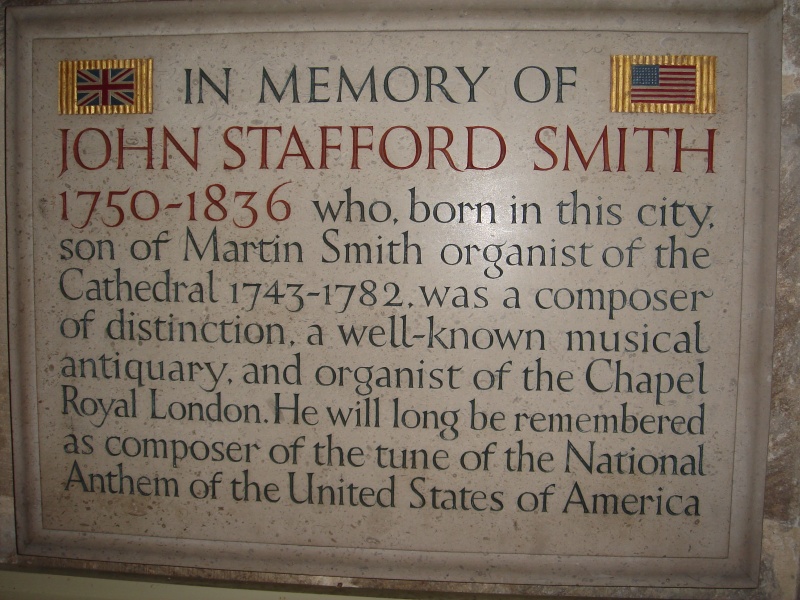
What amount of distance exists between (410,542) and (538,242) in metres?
1.41

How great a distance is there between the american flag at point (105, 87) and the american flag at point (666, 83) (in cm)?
216

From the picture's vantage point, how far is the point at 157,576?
7.33 ft

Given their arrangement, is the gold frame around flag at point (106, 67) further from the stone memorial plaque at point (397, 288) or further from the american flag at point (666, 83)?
the american flag at point (666, 83)

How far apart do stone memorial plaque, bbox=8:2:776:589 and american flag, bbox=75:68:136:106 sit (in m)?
0.01

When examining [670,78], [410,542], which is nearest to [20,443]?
[410,542]

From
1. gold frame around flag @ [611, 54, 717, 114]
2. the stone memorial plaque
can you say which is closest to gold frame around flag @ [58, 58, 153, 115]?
the stone memorial plaque

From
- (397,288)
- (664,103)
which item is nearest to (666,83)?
(664,103)

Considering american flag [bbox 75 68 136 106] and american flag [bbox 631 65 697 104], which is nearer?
american flag [bbox 631 65 697 104]

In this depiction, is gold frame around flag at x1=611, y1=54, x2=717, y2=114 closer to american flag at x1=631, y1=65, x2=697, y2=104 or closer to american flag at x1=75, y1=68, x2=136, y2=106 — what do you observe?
american flag at x1=631, y1=65, x2=697, y2=104

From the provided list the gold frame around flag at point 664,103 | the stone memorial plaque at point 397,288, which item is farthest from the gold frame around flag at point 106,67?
the gold frame around flag at point 664,103

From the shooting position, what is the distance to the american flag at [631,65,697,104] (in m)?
2.07

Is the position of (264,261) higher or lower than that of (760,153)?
lower

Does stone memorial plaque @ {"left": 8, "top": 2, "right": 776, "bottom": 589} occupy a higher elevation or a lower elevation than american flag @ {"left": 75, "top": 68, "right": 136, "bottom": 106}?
lower

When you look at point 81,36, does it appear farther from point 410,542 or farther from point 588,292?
point 410,542
